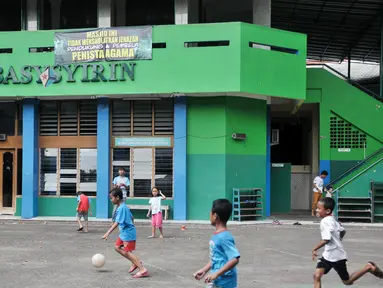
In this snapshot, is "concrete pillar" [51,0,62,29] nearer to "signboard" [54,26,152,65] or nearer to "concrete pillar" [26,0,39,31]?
"concrete pillar" [26,0,39,31]

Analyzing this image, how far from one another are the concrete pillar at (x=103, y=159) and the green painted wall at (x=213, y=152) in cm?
291

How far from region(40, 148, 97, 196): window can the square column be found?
123 inches

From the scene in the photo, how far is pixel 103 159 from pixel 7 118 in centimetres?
446

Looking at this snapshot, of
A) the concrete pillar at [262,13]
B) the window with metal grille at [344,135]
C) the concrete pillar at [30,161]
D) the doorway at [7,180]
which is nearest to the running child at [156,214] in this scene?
the concrete pillar at [30,161]

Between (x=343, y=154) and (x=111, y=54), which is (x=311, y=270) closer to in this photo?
(x=111, y=54)

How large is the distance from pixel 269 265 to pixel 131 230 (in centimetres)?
294

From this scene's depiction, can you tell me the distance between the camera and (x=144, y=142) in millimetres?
19516

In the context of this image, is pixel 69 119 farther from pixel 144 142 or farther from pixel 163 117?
pixel 163 117

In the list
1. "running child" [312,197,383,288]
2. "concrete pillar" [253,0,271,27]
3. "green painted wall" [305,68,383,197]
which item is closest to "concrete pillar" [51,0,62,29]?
→ "concrete pillar" [253,0,271,27]

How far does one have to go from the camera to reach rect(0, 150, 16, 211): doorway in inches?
816

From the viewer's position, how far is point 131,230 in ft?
31.6

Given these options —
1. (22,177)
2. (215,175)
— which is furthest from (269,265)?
(22,177)

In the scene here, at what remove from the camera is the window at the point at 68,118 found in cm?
2009

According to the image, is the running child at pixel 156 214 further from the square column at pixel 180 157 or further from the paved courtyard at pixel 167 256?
the square column at pixel 180 157
